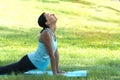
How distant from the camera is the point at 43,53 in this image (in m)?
9.61

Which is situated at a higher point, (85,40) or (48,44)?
(48,44)

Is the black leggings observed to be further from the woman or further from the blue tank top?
the blue tank top

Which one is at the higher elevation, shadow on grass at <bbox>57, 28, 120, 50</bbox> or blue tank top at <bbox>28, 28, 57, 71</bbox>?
blue tank top at <bbox>28, 28, 57, 71</bbox>

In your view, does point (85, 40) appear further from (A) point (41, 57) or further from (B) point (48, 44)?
(B) point (48, 44)

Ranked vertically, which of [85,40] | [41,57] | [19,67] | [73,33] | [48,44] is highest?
[48,44]

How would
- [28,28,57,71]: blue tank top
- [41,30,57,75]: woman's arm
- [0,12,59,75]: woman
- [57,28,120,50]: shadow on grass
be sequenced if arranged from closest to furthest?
1. [41,30,57,75]: woman's arm
2. [0,12,59,75]: woman
3. [28,28,57,71]: blue tank top
4. [57,28,120,50]: shadow on grass

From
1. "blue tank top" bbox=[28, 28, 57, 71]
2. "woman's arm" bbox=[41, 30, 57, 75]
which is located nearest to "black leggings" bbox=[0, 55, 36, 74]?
"blue tank top" bbox=[28, 28, 57, 71]

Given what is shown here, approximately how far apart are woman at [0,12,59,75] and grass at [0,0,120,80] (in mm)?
746

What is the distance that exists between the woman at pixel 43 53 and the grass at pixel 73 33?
2.45 ft

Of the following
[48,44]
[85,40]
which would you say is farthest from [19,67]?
[85,40]

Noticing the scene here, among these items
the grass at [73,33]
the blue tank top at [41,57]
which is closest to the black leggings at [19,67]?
the blue tank top at [41,57]

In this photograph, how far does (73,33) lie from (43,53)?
14.6 metres

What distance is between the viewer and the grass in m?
11.4

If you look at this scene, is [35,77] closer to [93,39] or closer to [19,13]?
[93,39]
